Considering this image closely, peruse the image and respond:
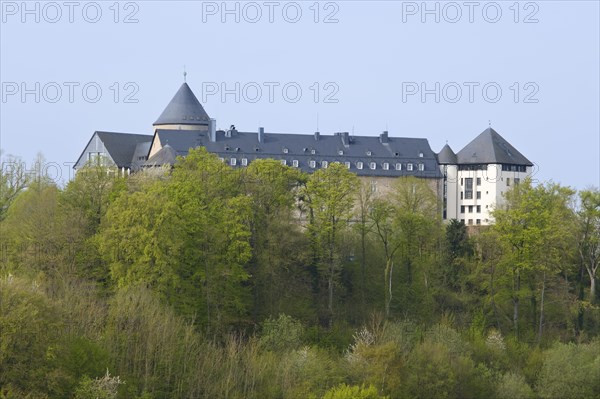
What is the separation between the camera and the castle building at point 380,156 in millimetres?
96688

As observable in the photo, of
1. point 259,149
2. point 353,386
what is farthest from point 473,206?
point 353,386

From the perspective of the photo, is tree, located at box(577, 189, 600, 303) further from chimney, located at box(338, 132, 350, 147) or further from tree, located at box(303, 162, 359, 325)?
chimney, located at box(338, 132, 350, 147)

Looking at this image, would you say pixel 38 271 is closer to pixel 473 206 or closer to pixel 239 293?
pixel 239 293

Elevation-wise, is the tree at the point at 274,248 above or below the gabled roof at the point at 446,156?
below

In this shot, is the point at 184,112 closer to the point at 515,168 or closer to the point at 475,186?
the point at 475,186

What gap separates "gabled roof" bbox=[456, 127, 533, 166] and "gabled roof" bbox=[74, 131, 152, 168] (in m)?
22.3

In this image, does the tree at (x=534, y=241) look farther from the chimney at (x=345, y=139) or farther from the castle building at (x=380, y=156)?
the chimney at (x=345, y=139)

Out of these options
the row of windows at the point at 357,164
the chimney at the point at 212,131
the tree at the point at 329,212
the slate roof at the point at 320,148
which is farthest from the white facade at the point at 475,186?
the tree at the point at 329,212

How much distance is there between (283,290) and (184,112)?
129ft

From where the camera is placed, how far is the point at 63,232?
64188 mm

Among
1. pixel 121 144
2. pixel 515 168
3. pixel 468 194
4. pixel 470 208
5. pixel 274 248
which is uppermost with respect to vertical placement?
pixel 121 144

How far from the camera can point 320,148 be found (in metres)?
98.4

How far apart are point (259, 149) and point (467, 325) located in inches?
1245

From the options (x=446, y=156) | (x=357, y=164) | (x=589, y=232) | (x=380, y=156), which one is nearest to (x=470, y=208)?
(x=446, y=156)
